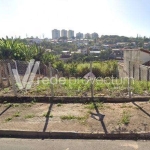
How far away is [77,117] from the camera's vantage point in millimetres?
5836

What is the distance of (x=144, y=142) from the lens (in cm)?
464

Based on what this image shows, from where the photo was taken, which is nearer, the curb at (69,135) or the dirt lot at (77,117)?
the curb at (69,135)

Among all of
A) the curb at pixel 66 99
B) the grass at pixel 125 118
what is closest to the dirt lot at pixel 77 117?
the grass at pixel 125 118

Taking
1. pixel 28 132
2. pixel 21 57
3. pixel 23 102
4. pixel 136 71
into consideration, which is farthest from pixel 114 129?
pixel 21 57

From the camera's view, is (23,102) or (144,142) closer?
(144,142)

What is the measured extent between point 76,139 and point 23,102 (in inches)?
120

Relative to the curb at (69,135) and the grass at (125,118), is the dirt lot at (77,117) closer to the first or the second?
the grass at (125,118)

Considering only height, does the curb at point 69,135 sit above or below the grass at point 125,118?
below

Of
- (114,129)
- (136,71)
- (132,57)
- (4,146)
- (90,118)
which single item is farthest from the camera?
(132,57)

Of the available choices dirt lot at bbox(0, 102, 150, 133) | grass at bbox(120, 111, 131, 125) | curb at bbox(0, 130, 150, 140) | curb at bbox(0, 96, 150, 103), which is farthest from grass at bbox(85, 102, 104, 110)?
curb at bbox(0, 130, 150, 140)

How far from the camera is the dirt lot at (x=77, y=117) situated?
5.25 meters

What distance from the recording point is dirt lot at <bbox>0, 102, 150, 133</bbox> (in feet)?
17.2

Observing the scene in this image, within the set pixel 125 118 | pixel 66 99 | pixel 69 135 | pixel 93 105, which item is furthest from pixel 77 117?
pixel 66 99

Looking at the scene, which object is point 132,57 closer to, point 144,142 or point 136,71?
A: point 136,71
